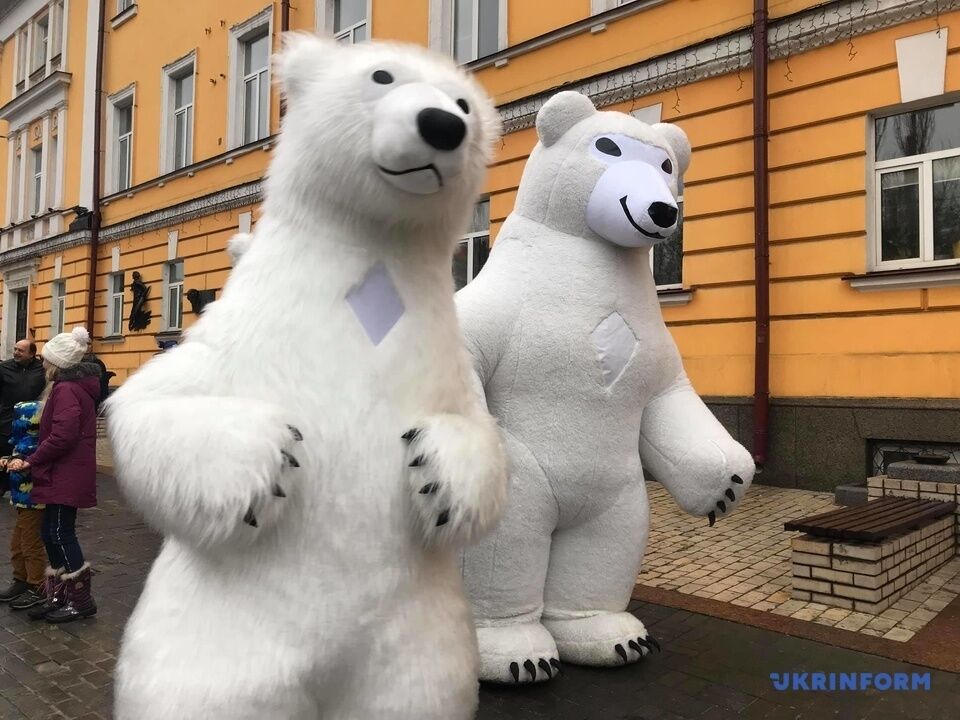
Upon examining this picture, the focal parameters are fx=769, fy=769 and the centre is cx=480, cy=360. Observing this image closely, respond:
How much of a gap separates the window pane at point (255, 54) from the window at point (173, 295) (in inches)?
158

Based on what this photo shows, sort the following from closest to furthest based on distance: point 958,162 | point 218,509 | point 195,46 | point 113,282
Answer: point 218,509
point 958,162
point 195,46
point 113,282

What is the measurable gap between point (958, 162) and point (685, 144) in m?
4.93

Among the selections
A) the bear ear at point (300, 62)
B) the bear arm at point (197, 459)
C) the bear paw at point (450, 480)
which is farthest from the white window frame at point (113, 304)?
the bear paw at point (450, 480)

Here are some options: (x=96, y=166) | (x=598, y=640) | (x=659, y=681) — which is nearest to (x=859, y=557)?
(x=659, y=681)

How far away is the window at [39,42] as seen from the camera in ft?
65.5

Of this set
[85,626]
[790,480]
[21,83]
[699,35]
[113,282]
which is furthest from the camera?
[21,83]

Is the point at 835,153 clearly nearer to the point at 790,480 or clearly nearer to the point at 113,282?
the point at 790,480

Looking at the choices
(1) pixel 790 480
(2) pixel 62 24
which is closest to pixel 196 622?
(1) pixel 790 480

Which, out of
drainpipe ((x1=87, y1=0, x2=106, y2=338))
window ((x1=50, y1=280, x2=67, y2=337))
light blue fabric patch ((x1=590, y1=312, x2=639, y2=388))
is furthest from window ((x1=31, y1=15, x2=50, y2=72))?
light blue fabric patch ((x1=590, y1=312, x2=639, y2=388))

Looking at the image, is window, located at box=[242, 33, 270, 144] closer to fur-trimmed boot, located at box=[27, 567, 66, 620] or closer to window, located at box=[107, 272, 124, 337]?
window, located at box=[107, 272, 124, 337]

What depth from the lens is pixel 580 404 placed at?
2809mm

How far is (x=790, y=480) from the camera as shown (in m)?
7.29

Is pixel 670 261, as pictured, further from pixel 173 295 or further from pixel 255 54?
pixel 173 295

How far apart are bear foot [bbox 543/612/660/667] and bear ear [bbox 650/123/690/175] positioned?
73.8 inches
